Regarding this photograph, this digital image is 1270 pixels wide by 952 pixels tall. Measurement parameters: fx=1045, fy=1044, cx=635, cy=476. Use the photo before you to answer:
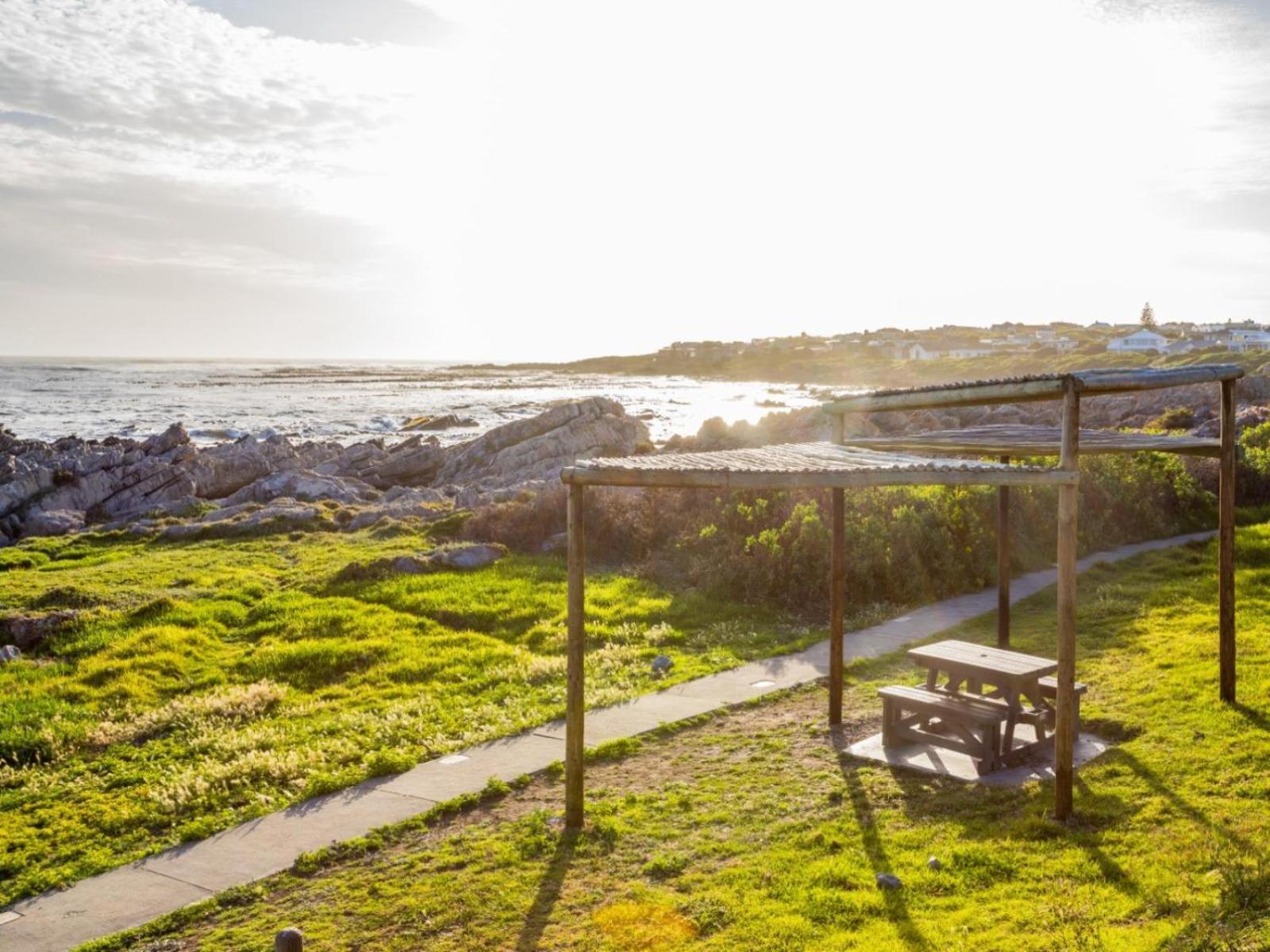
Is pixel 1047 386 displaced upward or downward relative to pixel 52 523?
upward

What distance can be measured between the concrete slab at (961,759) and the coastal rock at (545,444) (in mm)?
A: 25727

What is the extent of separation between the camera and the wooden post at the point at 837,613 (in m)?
10.3

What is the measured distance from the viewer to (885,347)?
15300cm

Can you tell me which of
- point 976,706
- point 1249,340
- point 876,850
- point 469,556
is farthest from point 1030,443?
point 1249,340

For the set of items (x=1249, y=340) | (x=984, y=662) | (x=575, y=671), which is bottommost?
(x=984, y=662)

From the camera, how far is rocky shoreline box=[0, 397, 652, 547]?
27.1m

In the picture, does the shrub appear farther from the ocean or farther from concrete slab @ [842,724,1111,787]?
the ocean

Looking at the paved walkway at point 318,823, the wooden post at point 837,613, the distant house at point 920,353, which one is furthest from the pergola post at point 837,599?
the distant house at point 920,353

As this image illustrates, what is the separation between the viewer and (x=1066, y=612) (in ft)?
26.0

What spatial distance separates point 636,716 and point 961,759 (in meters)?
3.29

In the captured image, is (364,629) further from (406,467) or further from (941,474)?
(406,467)

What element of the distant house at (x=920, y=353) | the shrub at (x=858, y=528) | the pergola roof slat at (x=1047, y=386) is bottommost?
the shrub at (x=858, y=528)

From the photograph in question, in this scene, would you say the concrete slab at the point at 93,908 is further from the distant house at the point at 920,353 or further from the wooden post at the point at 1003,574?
the distant house at the point at 920,353

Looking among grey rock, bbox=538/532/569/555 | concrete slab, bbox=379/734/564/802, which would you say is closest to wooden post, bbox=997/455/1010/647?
concrete slab, bbox=379/734/564/802
